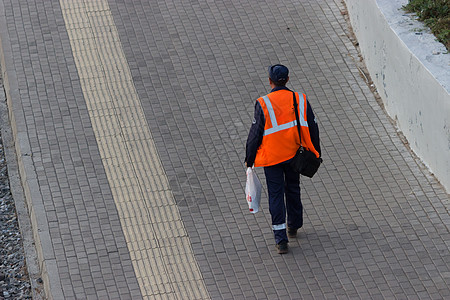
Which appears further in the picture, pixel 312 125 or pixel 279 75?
pixel 312 125


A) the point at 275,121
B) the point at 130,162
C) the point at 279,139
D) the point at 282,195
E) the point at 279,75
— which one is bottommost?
the point at 130,162

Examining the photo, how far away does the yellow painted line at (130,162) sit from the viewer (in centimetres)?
707

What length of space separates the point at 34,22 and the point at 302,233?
508 centimetres

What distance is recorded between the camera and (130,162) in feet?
27.4

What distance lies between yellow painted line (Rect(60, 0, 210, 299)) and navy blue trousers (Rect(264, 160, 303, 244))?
2.78 feet

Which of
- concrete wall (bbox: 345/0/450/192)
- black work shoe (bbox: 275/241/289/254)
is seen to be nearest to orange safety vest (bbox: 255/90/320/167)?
black work shoe (bbox: 275/241/289/254)

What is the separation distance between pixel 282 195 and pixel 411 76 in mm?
2265

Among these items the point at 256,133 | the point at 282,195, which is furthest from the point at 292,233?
the point at 256,133

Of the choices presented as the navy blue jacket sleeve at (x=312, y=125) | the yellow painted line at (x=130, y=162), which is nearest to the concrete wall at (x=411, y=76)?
the navy blue jacket sleeve at (x=312, y=125)

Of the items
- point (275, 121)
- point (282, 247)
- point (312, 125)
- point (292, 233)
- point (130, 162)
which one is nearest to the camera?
point (275, 121)

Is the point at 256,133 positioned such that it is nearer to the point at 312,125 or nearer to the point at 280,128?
the point at 280,128

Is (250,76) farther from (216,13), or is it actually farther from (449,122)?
(449,122)

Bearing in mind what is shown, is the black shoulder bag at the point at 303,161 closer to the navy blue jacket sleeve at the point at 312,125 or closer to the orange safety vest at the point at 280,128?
the orange safety vest at the point at 280,128

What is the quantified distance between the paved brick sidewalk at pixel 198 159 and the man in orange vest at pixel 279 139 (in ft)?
1.46
